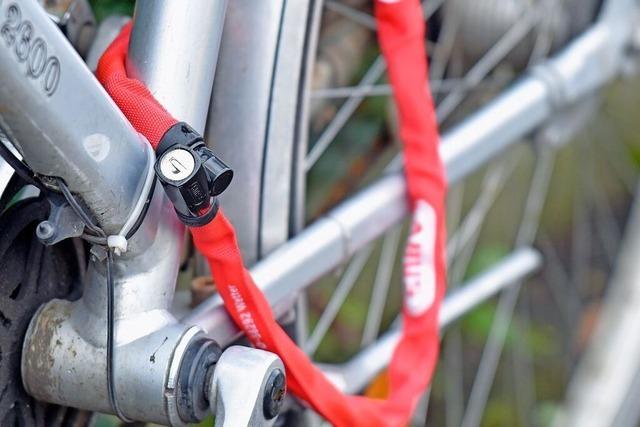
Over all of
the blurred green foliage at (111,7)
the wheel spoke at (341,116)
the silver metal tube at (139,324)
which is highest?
the blurred green foliage at (111,7)

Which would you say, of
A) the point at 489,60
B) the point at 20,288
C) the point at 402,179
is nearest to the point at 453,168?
the point at 402,179

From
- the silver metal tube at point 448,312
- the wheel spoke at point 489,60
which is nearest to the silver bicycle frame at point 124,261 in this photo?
the silver metal tube at point 448,312

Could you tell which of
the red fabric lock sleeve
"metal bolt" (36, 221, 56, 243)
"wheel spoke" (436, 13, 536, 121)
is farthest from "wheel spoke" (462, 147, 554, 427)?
"metal bolt" (36, 221, 56, 243)

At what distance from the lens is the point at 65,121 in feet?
1.66

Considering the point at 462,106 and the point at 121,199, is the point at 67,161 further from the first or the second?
the point at 462,106

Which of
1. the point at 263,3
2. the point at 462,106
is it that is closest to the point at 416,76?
the point at 263,3

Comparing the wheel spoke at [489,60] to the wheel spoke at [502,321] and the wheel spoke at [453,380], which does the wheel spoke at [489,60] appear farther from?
the wheel spoke at [453,380]

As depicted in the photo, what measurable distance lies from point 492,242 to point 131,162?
113 centimetres

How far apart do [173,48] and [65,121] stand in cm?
12

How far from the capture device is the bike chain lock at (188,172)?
21.2 inches

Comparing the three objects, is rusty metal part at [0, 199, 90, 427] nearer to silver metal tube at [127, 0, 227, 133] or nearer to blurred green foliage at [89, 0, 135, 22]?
silver metal tube at [127, 0, 227, 133]

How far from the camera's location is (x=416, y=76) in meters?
0.78

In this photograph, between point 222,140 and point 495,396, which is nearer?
point 222,140

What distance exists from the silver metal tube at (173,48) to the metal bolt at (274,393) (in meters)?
0.16
